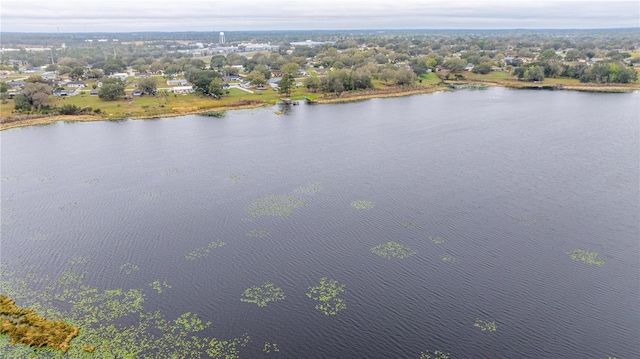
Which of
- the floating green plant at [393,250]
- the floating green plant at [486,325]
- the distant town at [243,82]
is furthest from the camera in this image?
the distant town at [243,82]

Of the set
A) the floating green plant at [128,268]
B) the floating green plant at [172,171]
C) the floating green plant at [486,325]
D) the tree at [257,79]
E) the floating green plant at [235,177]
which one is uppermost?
the tree at [257,79]

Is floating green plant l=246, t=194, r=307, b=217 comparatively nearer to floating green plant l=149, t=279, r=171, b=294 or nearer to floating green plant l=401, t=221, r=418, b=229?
floating green plant l=401, t=221, r=418, b=229

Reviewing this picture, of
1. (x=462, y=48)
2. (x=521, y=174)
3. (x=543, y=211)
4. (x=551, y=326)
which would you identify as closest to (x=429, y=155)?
(x=521, y=174)

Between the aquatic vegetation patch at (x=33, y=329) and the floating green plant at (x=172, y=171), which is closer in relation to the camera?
the aquatic vegetation patch at (x=33, y=329)

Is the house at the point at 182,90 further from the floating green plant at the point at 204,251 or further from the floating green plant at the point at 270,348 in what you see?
the floating green plant at the point at 270,348

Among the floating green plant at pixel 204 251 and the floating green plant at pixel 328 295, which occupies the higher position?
the floating green plant at pixel 204 251

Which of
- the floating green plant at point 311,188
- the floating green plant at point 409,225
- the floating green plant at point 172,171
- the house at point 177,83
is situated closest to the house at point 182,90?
the house at point 177,83
